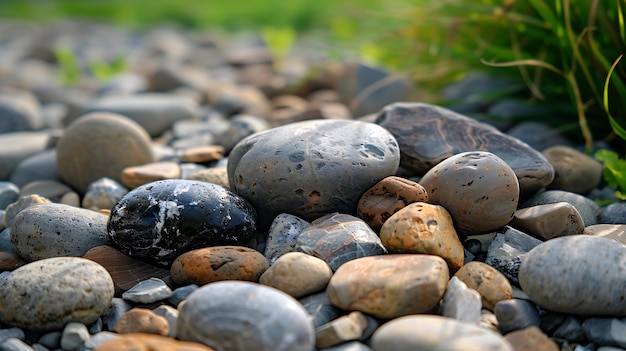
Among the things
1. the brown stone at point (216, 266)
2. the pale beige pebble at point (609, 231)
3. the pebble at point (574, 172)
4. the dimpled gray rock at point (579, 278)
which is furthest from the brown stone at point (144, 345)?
the pebble at point (574, 172)

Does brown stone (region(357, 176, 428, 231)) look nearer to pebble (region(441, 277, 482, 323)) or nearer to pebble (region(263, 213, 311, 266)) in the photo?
pebble (region(263, 213, 311, 266))

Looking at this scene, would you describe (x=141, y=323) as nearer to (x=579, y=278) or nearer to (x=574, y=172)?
(x=579, y=278)

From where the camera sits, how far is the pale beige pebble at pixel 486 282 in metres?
2.06

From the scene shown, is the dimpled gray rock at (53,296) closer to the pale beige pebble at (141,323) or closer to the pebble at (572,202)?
the pale beige pebble at (141,323)

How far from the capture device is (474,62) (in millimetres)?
3816

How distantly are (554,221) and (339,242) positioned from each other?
0.81 meters

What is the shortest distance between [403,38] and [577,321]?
2839 mm

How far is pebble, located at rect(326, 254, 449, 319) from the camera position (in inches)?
75.5

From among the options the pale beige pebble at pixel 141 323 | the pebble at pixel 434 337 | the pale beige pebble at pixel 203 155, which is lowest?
the pale beige pebble at pixel 141 323

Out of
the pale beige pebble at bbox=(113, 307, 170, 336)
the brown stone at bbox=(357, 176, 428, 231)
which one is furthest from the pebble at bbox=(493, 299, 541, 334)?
the pale beige pebble at bbox=(113, 307, 170, 336)

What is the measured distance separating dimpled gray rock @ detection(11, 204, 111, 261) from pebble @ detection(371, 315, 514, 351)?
129 cm

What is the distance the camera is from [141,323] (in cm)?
196

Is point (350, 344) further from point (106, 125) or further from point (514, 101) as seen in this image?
point (514, 101)

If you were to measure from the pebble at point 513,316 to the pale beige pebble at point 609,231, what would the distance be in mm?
588
